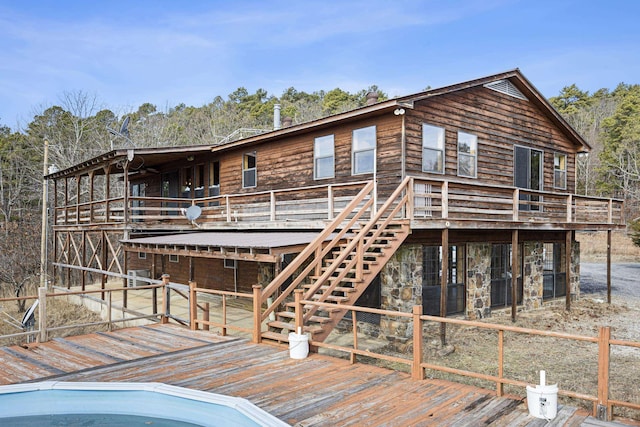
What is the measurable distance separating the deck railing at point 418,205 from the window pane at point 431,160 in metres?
0.51

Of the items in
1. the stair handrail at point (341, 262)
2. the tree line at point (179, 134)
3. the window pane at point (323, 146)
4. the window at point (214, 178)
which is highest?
the tree line at point (179, 134)

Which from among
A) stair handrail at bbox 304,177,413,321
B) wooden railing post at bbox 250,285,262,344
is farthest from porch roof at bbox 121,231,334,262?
wooden railing post at bbox 250,285,262,344

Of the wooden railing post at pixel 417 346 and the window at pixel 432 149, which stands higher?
the window at pixel 432 149

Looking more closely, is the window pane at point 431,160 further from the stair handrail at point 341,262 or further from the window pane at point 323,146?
the window pane at point 323,146

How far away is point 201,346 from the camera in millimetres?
8227

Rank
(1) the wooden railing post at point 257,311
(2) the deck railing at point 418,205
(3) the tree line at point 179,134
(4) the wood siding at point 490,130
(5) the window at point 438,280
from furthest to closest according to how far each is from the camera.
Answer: (3) the tree line at point 179,134 < (5) the window at point 438,280 < (4) the wood siding at point 490,130 < (2) the deck railing at point 418,205 < (1) the wooden railing post at point 257,311

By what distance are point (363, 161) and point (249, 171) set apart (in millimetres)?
5462

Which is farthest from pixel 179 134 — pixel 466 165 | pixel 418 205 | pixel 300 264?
pixel 300 264

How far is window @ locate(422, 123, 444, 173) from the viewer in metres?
12.8

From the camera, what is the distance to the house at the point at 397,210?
10.6 m

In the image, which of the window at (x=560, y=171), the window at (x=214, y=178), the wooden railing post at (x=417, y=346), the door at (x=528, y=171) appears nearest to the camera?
the wooden railing post at (x=417, y=346)

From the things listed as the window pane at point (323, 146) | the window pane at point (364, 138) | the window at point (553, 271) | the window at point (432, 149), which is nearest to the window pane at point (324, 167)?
the window pane at point (323, 146)

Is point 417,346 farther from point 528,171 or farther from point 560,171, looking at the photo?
point 560,171

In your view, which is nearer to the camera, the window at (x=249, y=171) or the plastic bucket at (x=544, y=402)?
the plastic bucket at (x=544, y=402)
